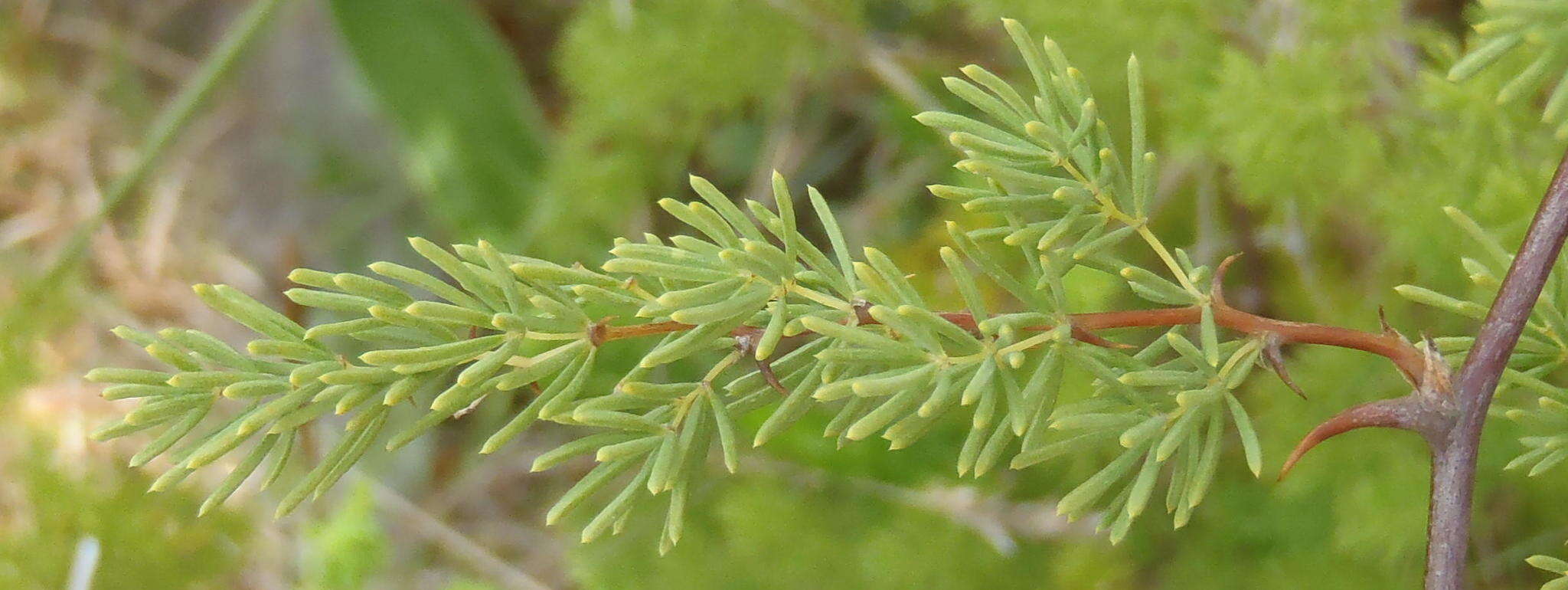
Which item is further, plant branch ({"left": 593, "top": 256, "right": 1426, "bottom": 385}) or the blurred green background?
the blurred green background

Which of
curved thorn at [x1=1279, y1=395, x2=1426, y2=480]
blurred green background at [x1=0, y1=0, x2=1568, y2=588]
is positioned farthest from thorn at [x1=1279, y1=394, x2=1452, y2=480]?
blurred green background at [x1=0, y1=0, x2=1568, y2=588]

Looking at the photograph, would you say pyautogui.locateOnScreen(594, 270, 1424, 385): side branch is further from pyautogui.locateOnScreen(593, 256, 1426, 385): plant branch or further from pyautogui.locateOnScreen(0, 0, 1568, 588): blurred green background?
pyautogui.locateOnScreen(0, 0, 1568, 588): blurred green background

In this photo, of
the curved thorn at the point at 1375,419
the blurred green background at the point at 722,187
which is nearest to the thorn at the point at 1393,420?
the curved thorn at the point at 1375,419

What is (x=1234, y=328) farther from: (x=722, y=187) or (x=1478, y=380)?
(x=722, y=187)

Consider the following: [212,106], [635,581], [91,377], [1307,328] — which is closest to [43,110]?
[212,106]

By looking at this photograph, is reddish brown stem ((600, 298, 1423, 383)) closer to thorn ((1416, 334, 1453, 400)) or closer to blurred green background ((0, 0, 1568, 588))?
thorn ((1416, 334, 1453, 400))

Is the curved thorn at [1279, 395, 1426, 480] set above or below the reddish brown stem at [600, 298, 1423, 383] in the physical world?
below

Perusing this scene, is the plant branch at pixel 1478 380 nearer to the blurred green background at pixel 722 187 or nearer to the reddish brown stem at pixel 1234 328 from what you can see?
the reddish brown stem at pixel 1234 328
